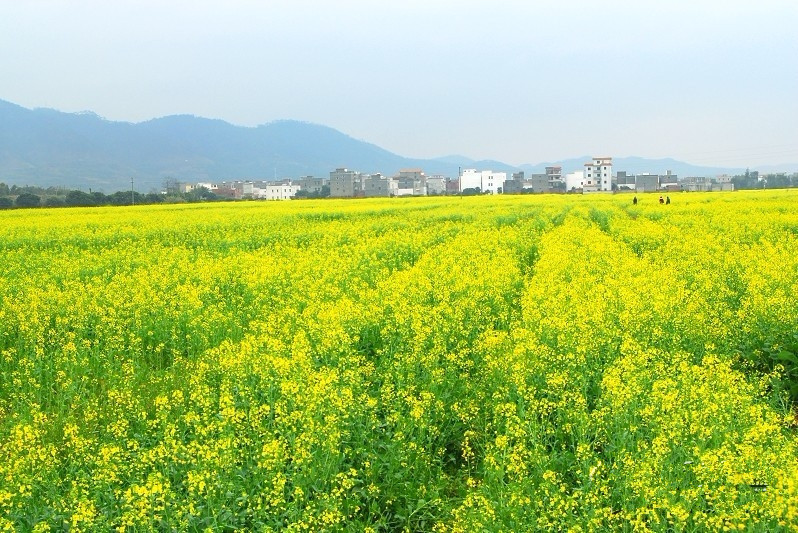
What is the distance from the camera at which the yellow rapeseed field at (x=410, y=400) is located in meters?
4.53

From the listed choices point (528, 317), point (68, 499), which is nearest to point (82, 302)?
point (68, 499)

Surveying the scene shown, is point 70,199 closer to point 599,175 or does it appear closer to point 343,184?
point 343,184

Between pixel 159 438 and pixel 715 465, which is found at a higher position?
pixel 715 465

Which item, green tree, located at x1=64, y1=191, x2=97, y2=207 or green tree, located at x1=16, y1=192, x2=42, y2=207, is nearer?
green tree, located at x1=16, y1=192, x2=42, y2=207

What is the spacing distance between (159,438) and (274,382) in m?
1.26

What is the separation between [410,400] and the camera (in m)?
6.05

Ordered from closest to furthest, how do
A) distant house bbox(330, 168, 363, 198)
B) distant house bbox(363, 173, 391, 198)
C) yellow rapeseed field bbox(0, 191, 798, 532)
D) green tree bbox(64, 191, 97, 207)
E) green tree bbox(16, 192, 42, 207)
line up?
yellow rapeseed field bbox(0, 191, 798, 532), green tree bbox(16, 192, 42, 207), green tree bbox(64, 191, 97, 207), distant house bbox(330, 168, 363, 198), distant house bbox(363, 173, 391, 198)

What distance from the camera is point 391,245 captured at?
19062 mm

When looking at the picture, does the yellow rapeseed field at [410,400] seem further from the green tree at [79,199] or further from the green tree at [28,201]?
the green tree at [79,199]

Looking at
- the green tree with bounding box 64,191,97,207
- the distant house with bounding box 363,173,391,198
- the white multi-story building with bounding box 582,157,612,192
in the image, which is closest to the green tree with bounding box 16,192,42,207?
the green tree with bounding box 64,191,97,207

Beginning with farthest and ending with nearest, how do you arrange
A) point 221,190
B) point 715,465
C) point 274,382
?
point 221,190 < point 274,382 < point 715,465

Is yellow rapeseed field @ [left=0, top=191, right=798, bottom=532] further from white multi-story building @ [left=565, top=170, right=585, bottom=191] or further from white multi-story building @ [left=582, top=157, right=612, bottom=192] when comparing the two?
white multi-story building @ [left=565, top=170, right=585, bottom=191]

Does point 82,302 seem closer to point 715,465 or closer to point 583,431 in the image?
point 583,431

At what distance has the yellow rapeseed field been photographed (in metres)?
4.53
